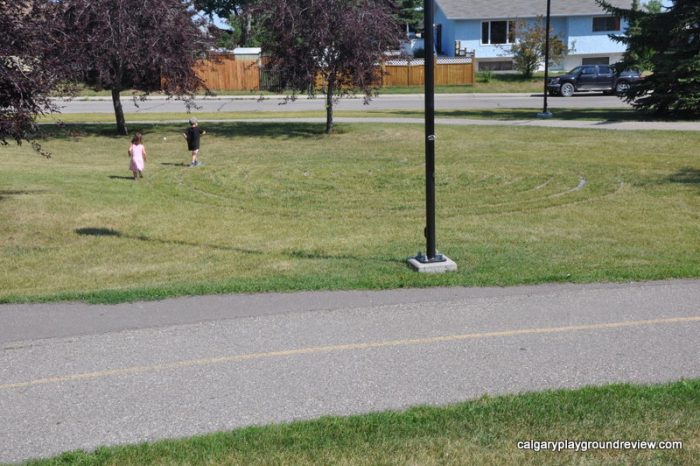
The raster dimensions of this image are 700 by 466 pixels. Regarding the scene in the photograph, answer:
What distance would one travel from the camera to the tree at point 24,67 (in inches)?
577

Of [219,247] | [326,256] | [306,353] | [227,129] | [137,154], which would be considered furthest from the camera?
[227,129]

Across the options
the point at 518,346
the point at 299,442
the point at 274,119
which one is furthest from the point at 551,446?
the point at 274,119

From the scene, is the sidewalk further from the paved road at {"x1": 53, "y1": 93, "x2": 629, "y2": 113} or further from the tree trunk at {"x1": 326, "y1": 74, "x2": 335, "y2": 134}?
the paved road at {"x1": 53, "y1": 93, "x2": 629, "y2": 113}

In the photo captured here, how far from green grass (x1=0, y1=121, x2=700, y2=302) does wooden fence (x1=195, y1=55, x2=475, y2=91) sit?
98.3ft

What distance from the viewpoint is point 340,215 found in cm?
1686

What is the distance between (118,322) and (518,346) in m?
4.13

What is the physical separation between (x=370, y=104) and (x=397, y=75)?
13.2m

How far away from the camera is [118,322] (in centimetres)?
878

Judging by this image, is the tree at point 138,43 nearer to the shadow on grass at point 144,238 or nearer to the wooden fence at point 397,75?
the shadow on grass at point 144,238

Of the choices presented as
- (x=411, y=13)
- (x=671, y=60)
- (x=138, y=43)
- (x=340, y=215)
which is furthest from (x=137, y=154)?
(x=411, y=13)

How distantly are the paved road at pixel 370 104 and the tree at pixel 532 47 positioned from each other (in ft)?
20.4

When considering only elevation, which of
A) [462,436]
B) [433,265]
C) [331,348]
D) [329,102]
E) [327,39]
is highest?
[327,39]

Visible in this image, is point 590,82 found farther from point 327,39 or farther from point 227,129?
point 227,129

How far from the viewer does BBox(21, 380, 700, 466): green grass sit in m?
5.18
